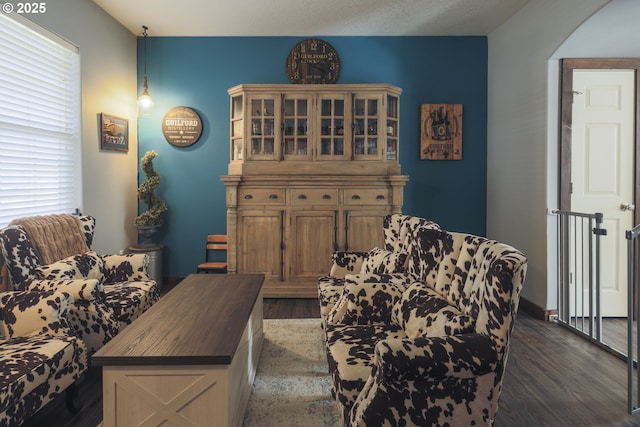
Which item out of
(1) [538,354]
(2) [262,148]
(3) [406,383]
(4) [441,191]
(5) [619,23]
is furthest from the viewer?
(4) [441,191]

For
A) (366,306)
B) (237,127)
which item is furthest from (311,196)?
(366,306)

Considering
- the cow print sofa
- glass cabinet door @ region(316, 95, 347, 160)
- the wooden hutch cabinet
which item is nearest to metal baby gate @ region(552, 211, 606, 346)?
the wooden hutch cabinet

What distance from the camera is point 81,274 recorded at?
9.32 feet

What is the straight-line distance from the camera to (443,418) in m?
1.51

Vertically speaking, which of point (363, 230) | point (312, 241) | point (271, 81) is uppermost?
point (271, 81)

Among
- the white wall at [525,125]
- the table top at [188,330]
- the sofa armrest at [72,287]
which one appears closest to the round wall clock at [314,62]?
the white wall at [525,125]

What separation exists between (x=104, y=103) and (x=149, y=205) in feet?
3.75

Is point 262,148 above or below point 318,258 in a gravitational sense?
above

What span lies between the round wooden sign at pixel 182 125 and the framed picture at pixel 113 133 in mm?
447

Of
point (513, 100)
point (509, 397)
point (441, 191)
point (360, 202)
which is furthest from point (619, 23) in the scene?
point (509, 397)

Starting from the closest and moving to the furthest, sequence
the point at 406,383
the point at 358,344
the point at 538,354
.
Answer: the point at 406,383
the point at 358,344
the point at 538,354

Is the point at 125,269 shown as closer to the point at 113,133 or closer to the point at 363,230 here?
the point at 113,133

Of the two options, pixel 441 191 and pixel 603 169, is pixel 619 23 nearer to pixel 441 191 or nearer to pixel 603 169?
pixel 603 169

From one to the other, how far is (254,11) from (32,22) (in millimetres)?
1887
